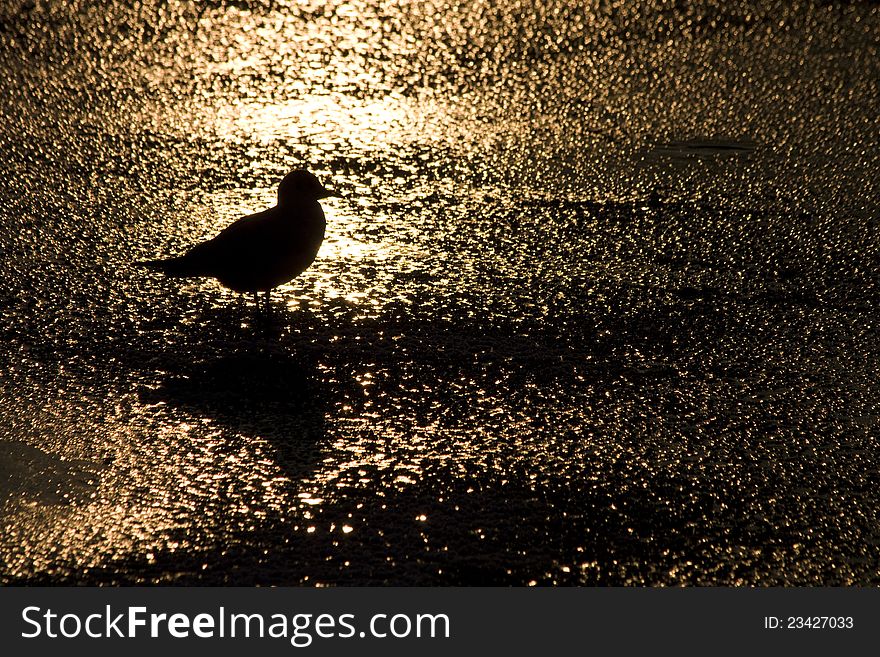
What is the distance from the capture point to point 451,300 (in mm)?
5066

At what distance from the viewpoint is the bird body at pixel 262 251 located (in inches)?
192

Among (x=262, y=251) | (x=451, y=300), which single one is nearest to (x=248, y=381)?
(x=262, y=251)

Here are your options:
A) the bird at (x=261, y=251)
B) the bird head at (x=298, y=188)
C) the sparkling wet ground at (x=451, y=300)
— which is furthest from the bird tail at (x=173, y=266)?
the bird head at (x=298, y=188)

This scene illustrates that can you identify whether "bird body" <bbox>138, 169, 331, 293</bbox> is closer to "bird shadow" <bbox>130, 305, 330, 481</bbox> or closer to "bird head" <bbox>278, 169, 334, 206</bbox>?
"bird head" <bbox>278, 169, 334, 206</bbox>

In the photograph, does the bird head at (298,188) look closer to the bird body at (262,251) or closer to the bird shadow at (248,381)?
the bird body at (262,251)

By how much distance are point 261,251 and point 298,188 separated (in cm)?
44

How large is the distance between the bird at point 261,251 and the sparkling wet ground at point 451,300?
16cm

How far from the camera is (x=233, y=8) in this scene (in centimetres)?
858

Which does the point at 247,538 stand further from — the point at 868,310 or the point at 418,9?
the point at 418,9

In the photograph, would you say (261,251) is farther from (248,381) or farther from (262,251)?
(248,381)

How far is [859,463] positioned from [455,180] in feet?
9.84

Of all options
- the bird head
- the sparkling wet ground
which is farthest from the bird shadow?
the bird head

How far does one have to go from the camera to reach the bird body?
488 centimetres

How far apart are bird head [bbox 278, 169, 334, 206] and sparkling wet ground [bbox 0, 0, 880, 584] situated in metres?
0.37
